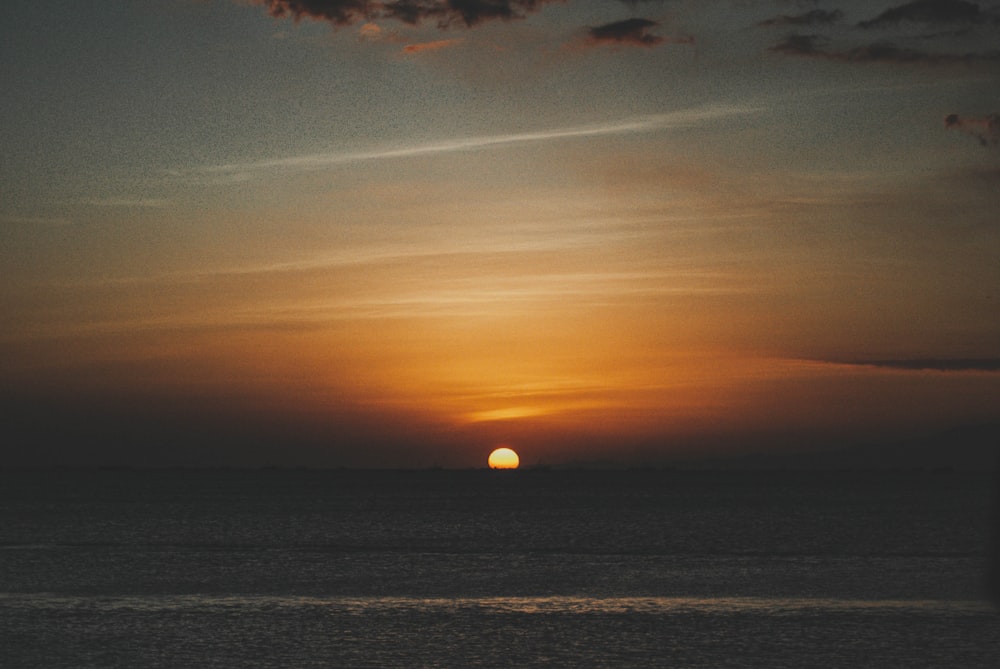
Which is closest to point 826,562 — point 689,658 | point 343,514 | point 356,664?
point 689,658

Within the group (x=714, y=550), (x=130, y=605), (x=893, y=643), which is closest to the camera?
(x=893, y=643)

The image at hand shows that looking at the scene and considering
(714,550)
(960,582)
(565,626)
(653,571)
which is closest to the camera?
(565,626)

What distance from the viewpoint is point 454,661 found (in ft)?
68.8

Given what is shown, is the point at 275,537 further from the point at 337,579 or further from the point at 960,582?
the point at 960,582

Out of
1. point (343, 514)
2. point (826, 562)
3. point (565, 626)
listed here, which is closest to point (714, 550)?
point (826, 562)

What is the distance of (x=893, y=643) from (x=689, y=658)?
15.4 feet

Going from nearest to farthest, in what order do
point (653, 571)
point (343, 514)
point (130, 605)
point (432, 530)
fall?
point (130, 605) < point (653, 571) < point (432, 530) < point (343, 514)

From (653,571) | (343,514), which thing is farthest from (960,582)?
(343,514)

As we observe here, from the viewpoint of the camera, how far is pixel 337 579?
3934 centimetres

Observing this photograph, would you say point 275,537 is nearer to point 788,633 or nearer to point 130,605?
point 130,605

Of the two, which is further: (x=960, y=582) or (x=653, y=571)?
(x=653, y=571)

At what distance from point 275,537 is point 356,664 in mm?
53167

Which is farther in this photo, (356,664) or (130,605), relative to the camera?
(130,605)

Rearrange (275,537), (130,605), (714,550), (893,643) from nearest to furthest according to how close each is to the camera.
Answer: (893,643) → (130,605) → (714,550) → (275,537)
